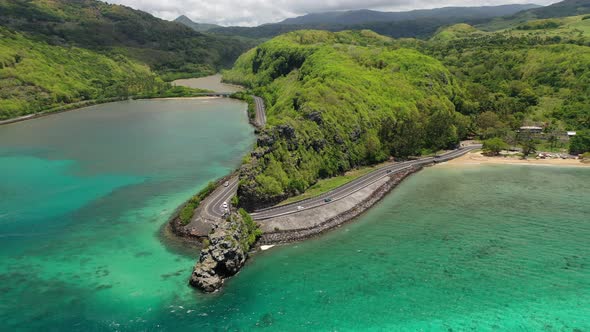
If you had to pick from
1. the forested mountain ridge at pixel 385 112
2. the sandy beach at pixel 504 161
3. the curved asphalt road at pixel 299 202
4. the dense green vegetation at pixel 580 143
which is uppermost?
the forested mountain ridge at pixel 385 112

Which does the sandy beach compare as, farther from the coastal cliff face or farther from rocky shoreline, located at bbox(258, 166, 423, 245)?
the coastal cliff face

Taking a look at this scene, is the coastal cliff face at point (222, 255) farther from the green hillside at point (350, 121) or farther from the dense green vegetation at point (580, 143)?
the dense green vegetation at point (580, 143)

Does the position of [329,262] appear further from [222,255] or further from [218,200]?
[218,200]

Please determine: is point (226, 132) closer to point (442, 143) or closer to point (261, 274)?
point (442, 143)

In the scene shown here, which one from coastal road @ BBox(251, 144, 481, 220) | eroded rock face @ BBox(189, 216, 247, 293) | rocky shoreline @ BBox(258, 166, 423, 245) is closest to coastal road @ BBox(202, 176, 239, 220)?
coastal road @ BBox(251, 144, 481, 220)

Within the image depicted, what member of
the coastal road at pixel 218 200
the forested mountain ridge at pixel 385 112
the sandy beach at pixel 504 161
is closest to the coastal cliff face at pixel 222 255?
the coastal road at pixel 218 200

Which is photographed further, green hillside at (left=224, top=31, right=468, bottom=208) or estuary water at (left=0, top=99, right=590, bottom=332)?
green hillside at (left=224, top=31, right=468, bottom=208)

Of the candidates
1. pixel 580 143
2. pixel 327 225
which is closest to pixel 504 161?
pixel 580 143
